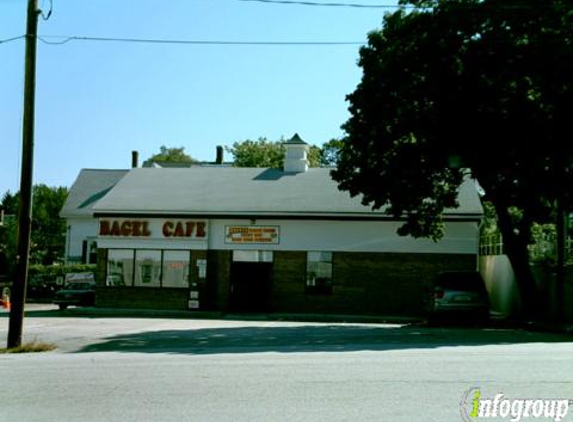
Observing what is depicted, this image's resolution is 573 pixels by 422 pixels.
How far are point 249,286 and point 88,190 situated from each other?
76.6 ft

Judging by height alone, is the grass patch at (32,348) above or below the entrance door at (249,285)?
below

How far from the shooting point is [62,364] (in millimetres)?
13062

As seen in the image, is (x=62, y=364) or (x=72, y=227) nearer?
(x=62, y=364)

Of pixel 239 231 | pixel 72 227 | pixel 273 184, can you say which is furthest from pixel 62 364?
pixel 72 227

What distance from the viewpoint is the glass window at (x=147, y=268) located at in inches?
1321

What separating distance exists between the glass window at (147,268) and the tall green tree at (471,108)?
1175 centimetres

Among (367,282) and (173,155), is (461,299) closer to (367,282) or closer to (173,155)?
(367,282)

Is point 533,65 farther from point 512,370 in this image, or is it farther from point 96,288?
point 96,288

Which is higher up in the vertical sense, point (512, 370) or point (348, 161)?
point (348, 161)

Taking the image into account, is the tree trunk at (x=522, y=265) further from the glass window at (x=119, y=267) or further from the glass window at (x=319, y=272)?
the glass window at (x=119, y=267)

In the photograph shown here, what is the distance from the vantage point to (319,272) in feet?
106

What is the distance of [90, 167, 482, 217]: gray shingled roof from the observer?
1298 inches

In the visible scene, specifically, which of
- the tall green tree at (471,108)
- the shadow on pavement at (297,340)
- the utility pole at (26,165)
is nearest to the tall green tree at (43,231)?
the tall green tree at (471,108)

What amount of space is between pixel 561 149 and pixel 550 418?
1452cm
